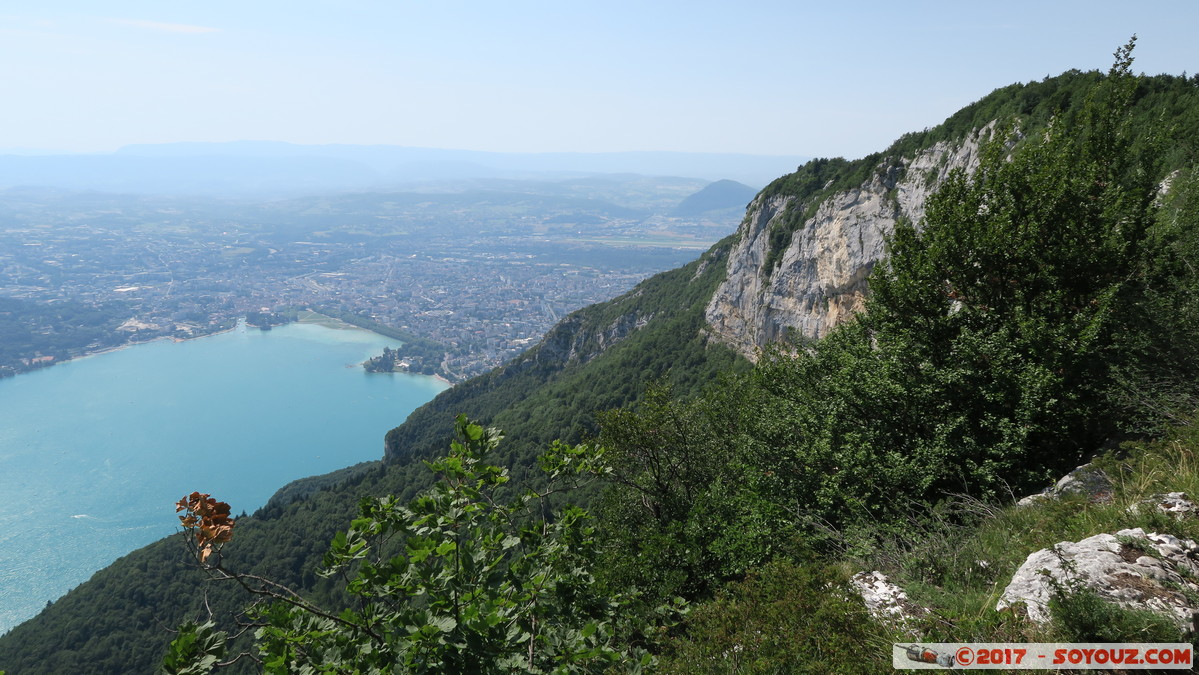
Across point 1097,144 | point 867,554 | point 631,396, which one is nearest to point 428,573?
point 867,554

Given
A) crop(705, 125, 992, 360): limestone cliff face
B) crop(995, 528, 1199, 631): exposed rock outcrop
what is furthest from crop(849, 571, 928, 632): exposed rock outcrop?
crop(705, 125, 992, 360): limestone cliff face

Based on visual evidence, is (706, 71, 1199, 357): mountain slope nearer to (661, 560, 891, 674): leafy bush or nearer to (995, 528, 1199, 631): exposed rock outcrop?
(995, 528, 1199, 631): exposed rock outcrop

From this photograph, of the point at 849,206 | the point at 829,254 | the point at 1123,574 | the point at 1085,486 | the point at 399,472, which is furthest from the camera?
the point at 399,472

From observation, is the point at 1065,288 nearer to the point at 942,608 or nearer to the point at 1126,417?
the point at 1126,417

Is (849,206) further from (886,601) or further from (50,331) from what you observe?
(50,331)

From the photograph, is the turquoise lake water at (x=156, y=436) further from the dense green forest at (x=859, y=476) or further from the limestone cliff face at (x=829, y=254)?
the dense green forest at (x=859, y=476)

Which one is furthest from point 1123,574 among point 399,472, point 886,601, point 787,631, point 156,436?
point 156,436
